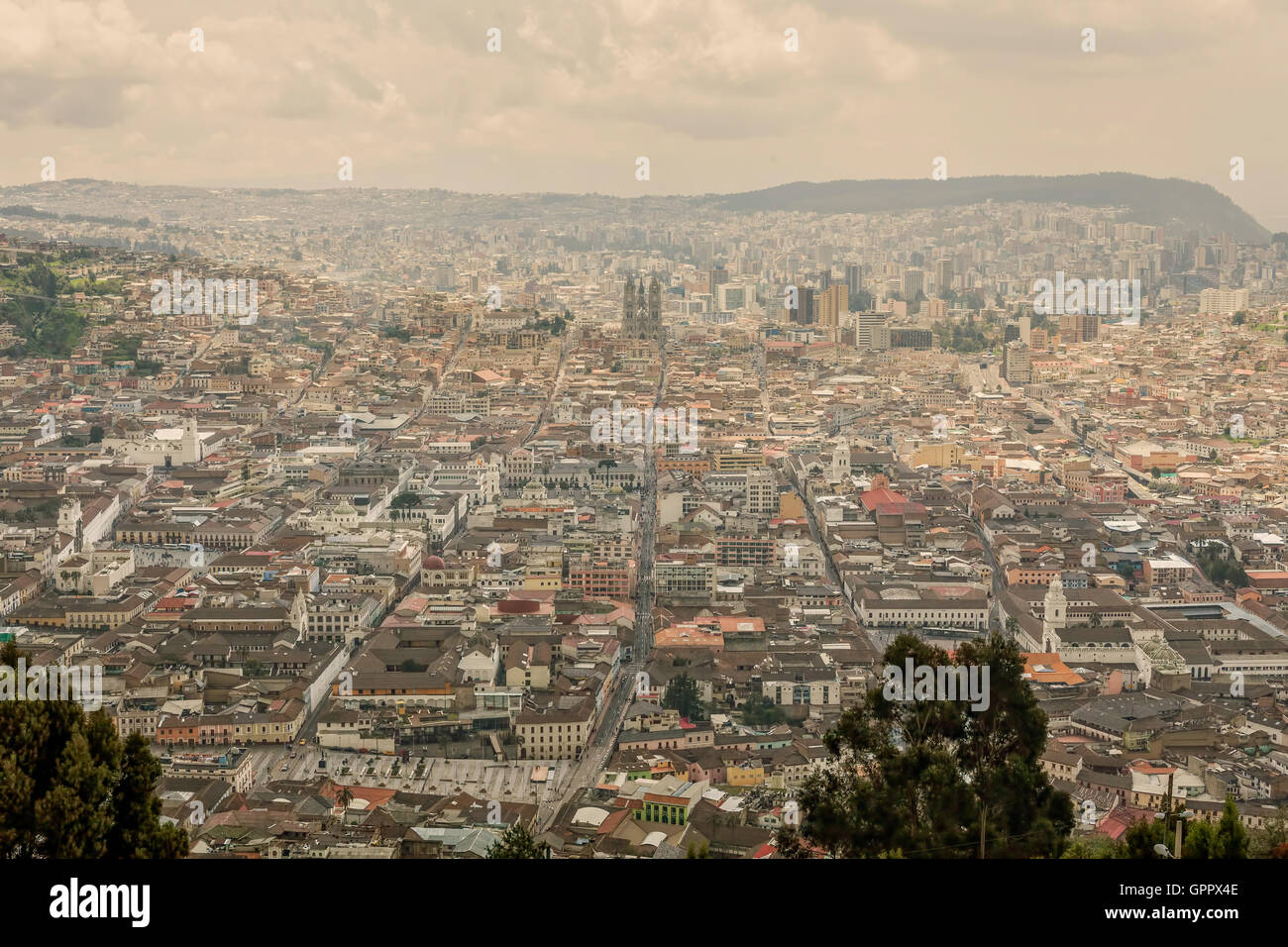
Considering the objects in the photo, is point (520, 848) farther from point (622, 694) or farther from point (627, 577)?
point (627, 577)

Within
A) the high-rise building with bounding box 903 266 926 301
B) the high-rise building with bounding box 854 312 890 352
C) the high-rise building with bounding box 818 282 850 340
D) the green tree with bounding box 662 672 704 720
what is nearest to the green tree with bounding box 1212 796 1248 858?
the green tree with bounding box 662 672 704 720

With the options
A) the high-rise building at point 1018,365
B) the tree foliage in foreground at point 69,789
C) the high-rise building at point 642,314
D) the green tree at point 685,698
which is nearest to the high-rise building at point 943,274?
the high-rise building at point 1018,365

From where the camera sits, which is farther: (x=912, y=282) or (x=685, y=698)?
(x=912, y=282)

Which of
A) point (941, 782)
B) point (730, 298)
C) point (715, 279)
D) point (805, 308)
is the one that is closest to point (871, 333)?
point (805, 308)

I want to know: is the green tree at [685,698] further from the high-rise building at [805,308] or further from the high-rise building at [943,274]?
the high-rise building at [943,274]

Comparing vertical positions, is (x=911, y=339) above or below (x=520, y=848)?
above

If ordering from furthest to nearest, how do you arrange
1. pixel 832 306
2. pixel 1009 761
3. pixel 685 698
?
pixel 832 306, pixel 685 698, pixel 1009 761

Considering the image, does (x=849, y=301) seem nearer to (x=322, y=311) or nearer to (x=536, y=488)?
(x=322, y=311)
